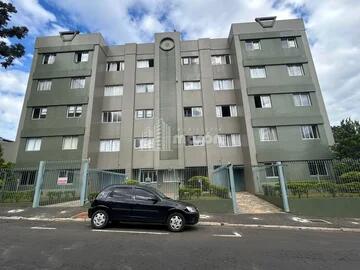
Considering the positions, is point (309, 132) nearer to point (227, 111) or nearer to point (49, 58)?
point (227, 111)

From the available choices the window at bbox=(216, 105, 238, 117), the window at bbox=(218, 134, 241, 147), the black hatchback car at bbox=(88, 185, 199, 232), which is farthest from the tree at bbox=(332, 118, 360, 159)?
the black hatchback car at bbox=(88, 185, 199, 232)

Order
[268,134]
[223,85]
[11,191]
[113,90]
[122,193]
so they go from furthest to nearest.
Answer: [113,90]
[223,85]
[268,134]
[11,191]
[122,193]

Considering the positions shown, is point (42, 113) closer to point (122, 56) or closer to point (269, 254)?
point (122, 56)

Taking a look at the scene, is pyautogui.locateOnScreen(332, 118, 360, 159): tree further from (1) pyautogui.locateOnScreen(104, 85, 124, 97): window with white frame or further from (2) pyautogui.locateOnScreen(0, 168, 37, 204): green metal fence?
(2) pyautogui.locateOnScreen(0, 168, 37, 204): green metal fence

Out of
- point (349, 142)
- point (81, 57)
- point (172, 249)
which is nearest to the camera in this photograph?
point (172, 249)

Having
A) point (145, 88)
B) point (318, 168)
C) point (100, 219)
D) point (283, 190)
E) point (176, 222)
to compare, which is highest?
point (145, 88)

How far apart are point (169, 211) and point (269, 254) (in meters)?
3.76

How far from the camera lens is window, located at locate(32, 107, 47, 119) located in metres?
24.0

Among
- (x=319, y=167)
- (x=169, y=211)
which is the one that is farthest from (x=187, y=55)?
(x=169, y=211)

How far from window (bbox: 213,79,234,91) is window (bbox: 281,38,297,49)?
6.90m

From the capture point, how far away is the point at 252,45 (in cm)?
2470

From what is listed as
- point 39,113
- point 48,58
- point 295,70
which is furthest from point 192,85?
point 48,58

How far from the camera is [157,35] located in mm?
27062

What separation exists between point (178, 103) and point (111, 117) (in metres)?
7.87
